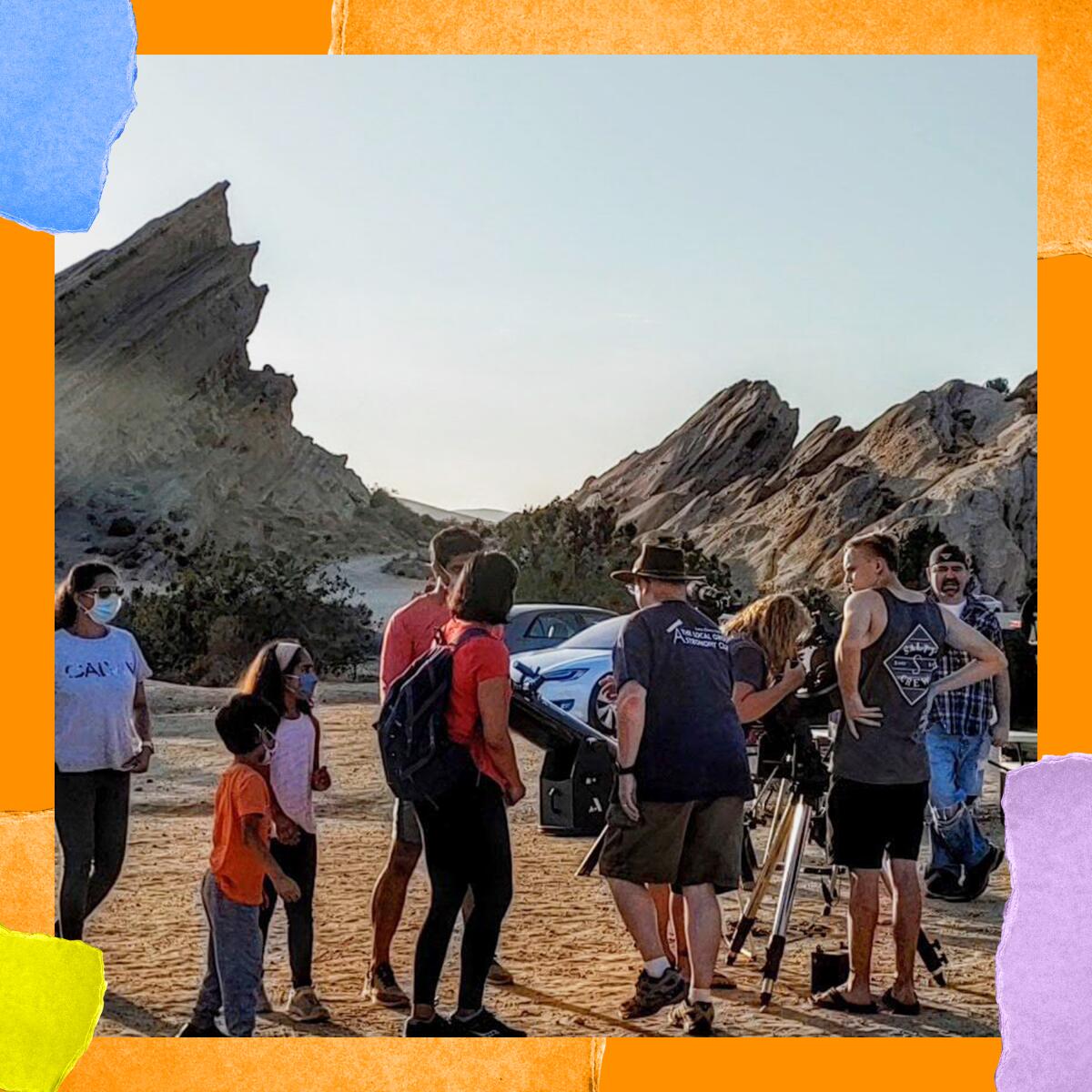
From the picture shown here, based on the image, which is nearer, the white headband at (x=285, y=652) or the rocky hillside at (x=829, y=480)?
the white headband at (x=285, y=652)

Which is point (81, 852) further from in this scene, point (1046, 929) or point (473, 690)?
point (1046, 929)

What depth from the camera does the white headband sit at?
4793 millimetres

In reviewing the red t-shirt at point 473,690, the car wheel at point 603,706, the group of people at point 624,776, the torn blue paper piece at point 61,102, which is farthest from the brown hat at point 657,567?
the torn blue paper piece at point 61,102

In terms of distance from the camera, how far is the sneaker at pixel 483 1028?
4.79 metres

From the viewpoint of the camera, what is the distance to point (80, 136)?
4793 mm

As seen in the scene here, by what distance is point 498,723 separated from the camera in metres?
4.73

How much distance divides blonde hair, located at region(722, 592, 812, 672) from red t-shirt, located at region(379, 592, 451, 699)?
781 millimetres

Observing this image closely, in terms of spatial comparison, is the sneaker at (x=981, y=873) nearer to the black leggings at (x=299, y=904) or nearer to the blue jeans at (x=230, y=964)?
the black leggings at (x=299, y=904)

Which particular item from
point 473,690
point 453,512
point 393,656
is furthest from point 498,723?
point 453,512

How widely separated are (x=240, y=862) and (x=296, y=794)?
0.73 feet

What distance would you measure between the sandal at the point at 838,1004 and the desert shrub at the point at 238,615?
59.1 inches

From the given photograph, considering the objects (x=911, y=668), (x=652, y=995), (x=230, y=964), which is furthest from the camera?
(x=911, y=668)

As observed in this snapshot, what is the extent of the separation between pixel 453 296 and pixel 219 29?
0.95 meters

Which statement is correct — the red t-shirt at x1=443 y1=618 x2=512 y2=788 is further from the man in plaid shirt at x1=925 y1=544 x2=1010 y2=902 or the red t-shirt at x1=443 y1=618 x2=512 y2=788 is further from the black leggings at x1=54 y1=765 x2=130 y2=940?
the man in plaid shirt at x1=925 y1=544 x2=1010 y2=902
